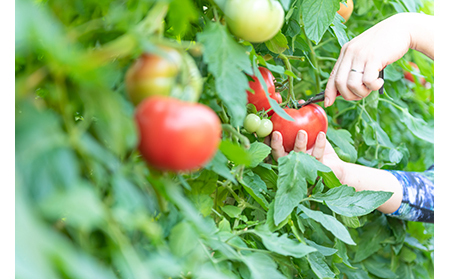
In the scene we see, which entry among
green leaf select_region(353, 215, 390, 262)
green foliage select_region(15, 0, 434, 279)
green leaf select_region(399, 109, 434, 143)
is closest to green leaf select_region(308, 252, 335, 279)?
green foliage select_region(15, 0, 434, 279)

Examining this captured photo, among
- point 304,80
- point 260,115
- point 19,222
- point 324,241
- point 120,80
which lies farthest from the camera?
point 304,80

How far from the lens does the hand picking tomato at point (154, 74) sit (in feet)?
0.82

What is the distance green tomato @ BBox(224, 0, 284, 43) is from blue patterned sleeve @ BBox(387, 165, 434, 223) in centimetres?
68

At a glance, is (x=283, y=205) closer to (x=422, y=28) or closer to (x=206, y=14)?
(x=206, y=14)

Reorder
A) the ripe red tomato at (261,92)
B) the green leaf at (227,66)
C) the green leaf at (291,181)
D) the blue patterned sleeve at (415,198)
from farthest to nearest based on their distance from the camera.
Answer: the blue patterned sleeve at (415,198) < the ripe red tomato at (261,92) < the green leaf at (291,181) < the green leaf at (227,66)

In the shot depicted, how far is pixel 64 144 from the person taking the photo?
0.73 feet

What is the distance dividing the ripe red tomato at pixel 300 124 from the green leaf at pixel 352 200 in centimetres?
14

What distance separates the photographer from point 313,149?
693 mm

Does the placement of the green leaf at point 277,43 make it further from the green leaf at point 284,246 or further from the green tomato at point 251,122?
the green leaf at point 284,246

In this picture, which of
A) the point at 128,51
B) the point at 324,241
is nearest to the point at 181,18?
the point at 128,51

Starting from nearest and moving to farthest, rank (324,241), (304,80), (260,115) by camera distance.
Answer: (260,115)
(324,241)
(304,80)

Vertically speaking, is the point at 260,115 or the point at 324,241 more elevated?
the point at 260,115

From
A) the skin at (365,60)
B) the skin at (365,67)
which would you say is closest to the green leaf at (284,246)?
the skin at (365,67)

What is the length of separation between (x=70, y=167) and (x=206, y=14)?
0.27m
